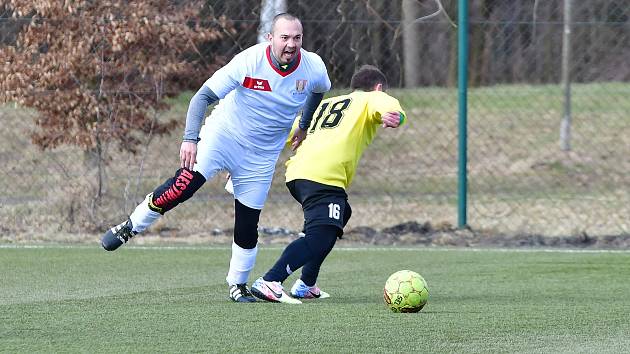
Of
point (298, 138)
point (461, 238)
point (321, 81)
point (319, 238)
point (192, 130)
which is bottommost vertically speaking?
point (461, 238)

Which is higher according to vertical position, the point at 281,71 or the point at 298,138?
the point at 281,71

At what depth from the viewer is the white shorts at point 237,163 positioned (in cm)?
747

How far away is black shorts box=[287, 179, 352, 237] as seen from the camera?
7543mm

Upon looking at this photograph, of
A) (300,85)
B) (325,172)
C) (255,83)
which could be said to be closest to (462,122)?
(325,172)

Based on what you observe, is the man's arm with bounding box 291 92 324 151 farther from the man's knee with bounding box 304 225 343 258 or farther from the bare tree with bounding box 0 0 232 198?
the bare tree with bounding box 0 0 232 198

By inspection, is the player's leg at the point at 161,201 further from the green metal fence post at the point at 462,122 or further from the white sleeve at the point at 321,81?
the green metal fence post at the point at 462,122

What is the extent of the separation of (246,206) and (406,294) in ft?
4.35

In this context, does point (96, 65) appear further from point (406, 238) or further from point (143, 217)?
point (143, 217)

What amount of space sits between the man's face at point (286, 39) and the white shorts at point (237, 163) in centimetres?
63

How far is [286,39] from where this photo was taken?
723 centimetres

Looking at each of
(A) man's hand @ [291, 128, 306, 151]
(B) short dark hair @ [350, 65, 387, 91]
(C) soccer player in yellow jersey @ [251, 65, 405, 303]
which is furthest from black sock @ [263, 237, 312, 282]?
(B) short dark hair @ [350, 65, 387, 91]

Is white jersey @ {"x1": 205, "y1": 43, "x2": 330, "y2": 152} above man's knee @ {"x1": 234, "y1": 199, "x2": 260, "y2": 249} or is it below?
above

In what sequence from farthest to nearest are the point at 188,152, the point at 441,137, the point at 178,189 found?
1. the point at 441,137
2. the point at 178,189
3. the point at 188,152

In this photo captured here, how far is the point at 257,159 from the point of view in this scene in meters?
7.66
